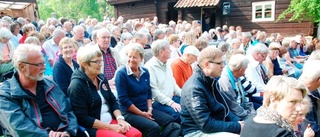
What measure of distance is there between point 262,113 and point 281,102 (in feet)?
0.51

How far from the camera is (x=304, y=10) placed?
11539mm

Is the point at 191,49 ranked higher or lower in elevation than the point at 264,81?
higher

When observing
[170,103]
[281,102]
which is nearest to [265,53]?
[170,103]

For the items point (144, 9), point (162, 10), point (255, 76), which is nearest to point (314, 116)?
point (255, 76)

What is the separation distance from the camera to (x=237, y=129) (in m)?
2.84

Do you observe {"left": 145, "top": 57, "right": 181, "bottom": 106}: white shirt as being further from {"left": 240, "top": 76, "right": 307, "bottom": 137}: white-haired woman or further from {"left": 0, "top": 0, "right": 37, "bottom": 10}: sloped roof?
{"left": 0, "top": 0, "right": 37, "bottom": 10}: sloped roof

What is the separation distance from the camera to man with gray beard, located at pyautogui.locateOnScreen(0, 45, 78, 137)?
2252 mm

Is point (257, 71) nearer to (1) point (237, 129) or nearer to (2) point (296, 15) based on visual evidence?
(1) point (237, 129)

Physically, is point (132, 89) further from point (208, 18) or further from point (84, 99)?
point (208, 18)

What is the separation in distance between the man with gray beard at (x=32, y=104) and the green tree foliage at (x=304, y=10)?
11371mm

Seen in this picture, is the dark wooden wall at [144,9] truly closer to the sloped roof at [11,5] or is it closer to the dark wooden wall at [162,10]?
the dark wooden wall at [162,10]

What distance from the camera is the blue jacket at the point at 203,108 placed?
265cm

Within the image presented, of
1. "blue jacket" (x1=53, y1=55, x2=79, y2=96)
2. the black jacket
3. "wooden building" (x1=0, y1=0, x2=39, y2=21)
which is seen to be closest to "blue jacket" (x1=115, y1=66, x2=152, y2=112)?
the black jacket

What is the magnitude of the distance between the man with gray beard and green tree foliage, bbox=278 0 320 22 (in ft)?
37.3
